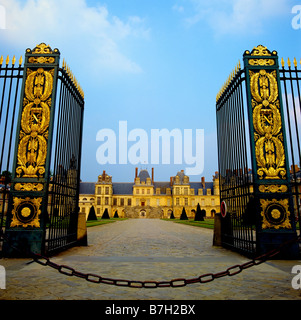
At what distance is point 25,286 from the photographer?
377 centimetres

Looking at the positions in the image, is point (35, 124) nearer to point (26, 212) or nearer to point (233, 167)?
point (26, 212)

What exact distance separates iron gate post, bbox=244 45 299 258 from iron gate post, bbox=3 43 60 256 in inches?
198

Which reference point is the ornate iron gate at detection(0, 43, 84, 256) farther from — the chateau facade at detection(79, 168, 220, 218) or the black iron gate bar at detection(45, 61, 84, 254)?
the chateau facade at detection(79, 168, 220, 218)

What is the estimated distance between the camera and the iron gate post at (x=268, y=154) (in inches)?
246

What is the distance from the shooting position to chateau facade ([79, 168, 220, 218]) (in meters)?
60.2

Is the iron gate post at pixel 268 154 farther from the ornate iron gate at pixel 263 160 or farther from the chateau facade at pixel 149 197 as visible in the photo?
the chateau facade at pixel 149 197

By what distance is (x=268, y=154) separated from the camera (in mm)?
6586

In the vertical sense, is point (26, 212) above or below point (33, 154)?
below

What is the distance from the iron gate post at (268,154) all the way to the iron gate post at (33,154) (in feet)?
16.5

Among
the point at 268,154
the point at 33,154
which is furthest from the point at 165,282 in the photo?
the point at 33,154

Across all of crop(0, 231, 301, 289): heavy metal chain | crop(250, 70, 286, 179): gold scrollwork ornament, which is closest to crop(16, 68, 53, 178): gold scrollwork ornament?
crop(0, 231, 301, 289): heavy metal chain

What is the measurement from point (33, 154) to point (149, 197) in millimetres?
56714
